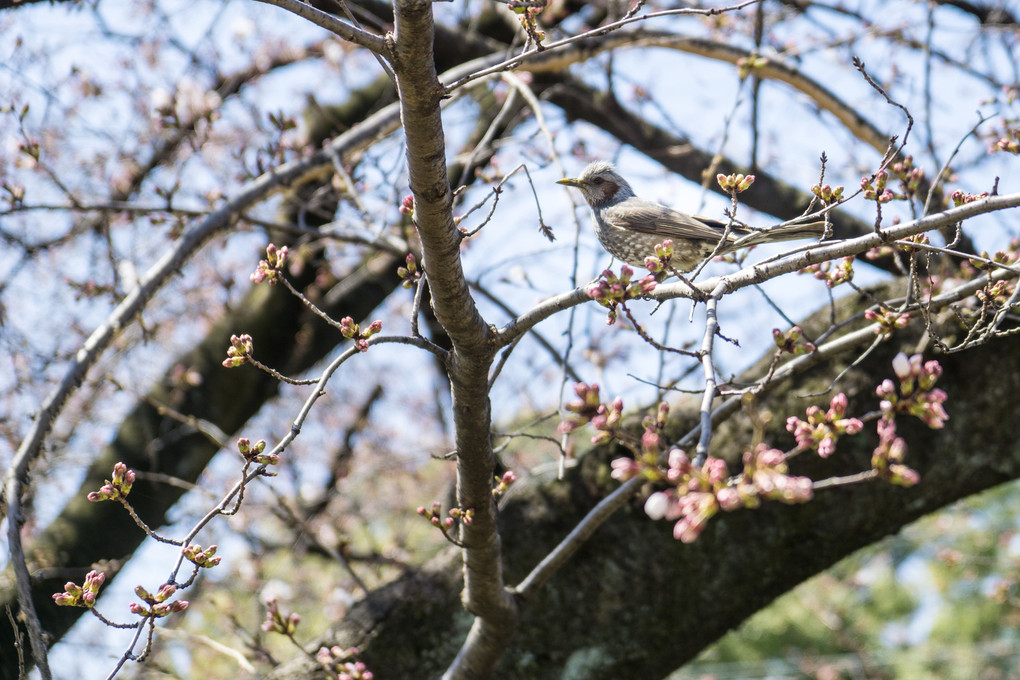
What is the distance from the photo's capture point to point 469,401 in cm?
212

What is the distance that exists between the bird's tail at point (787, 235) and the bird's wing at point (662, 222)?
0.51 meters

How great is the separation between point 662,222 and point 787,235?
2.54 ft

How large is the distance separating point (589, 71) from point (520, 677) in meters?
3.86

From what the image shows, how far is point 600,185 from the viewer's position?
373 centimetres

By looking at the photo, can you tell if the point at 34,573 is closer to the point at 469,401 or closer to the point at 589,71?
the point at 469,401

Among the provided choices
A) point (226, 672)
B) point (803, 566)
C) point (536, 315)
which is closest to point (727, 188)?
point (536, 315)

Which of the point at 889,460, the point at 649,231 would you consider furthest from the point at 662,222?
the point at 889,460

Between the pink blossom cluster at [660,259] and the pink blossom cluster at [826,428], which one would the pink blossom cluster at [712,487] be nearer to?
the pink blossom cluster at [826,428]

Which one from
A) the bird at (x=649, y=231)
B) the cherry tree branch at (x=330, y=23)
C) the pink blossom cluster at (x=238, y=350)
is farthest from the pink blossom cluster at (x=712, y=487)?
the bird at (x=649, y=231)

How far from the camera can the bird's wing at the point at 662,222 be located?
321cm

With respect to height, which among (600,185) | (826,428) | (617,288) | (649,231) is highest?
(600,185)

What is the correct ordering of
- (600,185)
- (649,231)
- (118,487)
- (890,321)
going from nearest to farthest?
(118,487) → (890,321) → (649,231) → (600,185)

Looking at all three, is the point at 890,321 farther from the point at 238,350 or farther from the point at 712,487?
the point at 238,350

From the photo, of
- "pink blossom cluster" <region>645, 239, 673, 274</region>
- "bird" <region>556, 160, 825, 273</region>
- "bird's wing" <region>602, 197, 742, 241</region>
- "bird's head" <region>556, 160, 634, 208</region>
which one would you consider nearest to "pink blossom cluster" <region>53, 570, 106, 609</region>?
"pink blossom cluster" <region>645, 239, 673, 274</region>
